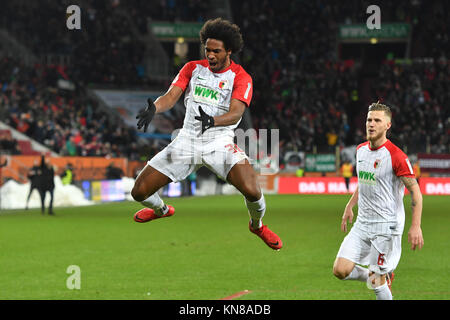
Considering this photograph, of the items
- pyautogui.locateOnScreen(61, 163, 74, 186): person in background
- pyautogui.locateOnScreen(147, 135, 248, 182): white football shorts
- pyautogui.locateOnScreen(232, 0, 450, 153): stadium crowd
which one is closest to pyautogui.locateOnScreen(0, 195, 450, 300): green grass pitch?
pyautogui.locateOnScreen(61, 163, 74, 186): person in background

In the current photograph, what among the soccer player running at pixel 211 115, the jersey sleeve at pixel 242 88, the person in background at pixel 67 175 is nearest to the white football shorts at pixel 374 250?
the soccer player running at pixel 211 115

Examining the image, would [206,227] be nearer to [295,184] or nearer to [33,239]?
[33,239]

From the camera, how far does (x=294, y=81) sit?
159 ft

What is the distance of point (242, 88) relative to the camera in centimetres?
727

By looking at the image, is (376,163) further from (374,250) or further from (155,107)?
(155,107)

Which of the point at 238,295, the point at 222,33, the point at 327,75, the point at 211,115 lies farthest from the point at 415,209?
the point at 327,75

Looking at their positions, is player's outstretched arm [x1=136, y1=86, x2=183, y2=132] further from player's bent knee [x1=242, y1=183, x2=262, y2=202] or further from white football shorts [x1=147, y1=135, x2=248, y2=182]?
player's bent knee [x1=242, y1=183, x2=262, y2=202]

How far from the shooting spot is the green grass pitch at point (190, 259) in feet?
38.8

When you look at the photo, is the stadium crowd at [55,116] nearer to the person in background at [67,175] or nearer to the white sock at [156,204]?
the person in background at [67,175]

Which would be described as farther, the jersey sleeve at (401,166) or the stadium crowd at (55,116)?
the stadium crowd at (55,116)

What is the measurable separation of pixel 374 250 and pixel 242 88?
261 cm

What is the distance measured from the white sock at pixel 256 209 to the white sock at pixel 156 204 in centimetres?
96

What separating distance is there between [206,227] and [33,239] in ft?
17.7

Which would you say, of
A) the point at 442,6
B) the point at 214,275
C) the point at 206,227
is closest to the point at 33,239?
the point at 206,227
